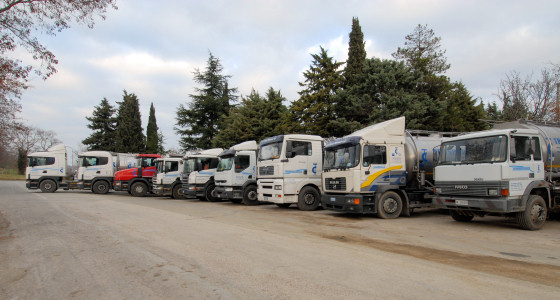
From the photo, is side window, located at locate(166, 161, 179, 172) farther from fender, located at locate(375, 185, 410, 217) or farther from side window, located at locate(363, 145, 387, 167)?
fender, located at locate(375, 185, 410, 217)

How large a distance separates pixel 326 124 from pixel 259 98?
9.64m

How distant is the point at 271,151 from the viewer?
46.0 ft

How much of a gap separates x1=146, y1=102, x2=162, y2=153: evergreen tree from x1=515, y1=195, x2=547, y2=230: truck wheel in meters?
45.5

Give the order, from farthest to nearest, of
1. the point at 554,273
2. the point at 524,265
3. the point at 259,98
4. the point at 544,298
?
the point at 259,98, the point at 524,265, the point at 554,273, the point at 544,298

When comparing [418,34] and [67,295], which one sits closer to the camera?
[67,295]

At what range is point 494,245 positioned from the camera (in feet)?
22.4

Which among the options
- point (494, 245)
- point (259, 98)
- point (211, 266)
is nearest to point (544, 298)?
point (494, 245)

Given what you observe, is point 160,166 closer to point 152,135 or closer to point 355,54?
point 355,54

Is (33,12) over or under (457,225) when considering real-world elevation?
over

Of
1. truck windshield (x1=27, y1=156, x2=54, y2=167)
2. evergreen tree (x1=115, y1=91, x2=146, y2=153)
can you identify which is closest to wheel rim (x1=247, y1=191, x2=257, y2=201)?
truck windshield (x1=27, y1=156, x2=54, y2=167)

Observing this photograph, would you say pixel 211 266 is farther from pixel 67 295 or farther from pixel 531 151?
pixel 531 151

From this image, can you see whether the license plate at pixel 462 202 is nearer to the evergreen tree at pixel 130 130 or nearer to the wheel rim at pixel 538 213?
the wheel rim at pixel 538 213

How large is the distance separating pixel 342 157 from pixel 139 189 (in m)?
17.0

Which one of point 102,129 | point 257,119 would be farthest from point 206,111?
point 102,129
